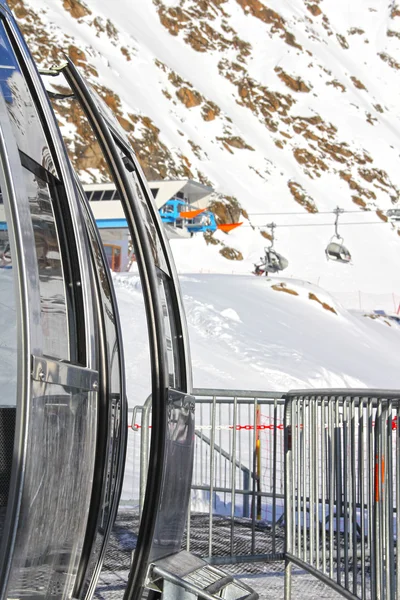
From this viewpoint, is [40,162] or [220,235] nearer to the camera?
[40,162]

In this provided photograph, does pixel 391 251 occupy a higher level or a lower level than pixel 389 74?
lower

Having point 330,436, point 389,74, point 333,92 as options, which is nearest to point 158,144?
point 333,92

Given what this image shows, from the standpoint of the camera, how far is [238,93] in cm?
9469

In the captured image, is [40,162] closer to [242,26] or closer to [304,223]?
[304,223]

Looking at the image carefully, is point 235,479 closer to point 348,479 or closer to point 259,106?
point 348,479

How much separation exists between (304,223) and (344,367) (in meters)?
52.8

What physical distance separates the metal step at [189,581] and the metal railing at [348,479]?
65 centimetres

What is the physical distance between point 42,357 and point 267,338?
20.9 metres

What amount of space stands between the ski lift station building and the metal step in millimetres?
30094

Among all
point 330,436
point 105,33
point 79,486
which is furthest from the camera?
point 105,33

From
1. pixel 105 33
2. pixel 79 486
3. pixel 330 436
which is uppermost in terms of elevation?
pixel 105 33

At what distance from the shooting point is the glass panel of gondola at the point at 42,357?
217 centimetres

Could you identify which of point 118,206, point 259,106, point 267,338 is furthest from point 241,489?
point 259,106

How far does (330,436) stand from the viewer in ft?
14.1
